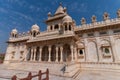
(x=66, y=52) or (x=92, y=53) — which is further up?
(x=66, y=52)

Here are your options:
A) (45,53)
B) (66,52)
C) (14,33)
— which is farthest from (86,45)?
(14,33)

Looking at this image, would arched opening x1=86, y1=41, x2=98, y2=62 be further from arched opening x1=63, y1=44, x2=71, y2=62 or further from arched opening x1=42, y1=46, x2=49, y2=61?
arched opening x1=42, y1=46, x2=49, y2=61

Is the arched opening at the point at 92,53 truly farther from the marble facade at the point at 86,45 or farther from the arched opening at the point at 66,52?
the arched opening at the point at 66,52

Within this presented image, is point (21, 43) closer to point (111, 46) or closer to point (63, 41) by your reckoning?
point (63, 41)

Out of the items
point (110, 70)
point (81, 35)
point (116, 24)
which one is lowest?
point (110, 70)

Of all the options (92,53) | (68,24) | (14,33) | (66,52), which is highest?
(14,33)

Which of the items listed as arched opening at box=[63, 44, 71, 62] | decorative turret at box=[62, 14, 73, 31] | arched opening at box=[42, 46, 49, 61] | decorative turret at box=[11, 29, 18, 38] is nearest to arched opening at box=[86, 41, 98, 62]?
arched opening at box=[63, 44, 71, 62]

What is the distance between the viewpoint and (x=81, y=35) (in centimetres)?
2034

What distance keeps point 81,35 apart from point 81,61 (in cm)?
561

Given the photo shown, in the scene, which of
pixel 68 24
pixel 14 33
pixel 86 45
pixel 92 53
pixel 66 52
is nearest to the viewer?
pixel 92 53

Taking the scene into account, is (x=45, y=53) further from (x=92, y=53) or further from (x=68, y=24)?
(x=92, y=53)

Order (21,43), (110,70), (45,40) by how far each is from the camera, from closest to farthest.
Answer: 1. (110,70)
2. (45,40)
3. (21,43)

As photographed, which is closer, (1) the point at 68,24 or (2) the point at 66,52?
(2) the point at 66,52

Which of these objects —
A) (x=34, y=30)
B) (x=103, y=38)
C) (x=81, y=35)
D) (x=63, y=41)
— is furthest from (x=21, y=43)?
(x=103, y=38)
